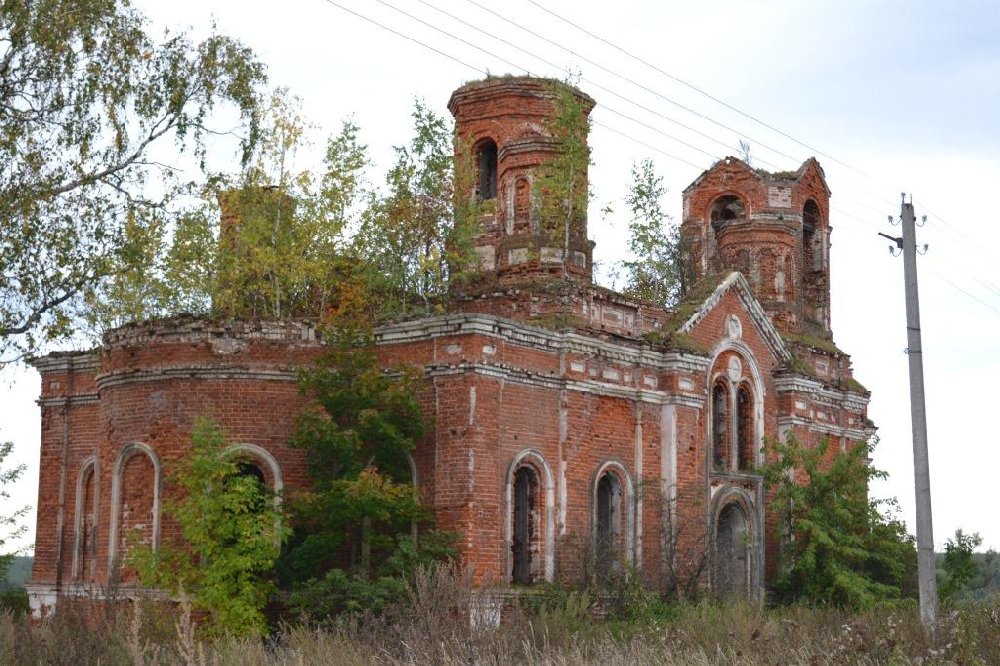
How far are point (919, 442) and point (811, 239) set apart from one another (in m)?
15.0

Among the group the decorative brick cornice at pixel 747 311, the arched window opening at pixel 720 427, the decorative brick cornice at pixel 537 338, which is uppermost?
the decorative brick cornice at pixel 747 311

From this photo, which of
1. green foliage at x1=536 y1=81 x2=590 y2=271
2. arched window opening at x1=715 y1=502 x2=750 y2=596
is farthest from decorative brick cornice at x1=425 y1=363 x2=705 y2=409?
green foliage at x1=536 y1=81 x2=590 y2=271

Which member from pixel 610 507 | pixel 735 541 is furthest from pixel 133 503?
pixel 735 541

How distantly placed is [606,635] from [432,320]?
7283 millimetres

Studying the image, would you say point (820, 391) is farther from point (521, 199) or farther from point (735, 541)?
point (521, 199)

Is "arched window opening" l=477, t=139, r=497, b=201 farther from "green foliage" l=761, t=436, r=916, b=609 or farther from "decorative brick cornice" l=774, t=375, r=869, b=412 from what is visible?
"green foliage" l=761, t=436, r=916, b=609

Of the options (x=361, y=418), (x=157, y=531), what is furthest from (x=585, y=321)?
(x=157, y=531)

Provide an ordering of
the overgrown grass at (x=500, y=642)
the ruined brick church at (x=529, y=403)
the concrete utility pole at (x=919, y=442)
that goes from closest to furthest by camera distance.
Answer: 1. the overgrown grass at (x=500, y=642)
2. the concrete utility pole at (x=919, y=442)
3. the ruined brick church at (x=529, y=403)

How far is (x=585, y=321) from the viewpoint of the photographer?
23.0 metres

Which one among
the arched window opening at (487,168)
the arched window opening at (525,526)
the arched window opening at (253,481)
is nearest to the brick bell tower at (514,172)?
the arched window opening at (487,168)

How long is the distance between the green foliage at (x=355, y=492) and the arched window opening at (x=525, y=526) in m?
1.89

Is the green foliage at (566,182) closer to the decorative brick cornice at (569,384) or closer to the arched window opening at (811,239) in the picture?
the decorative brick cornice at (569,384)

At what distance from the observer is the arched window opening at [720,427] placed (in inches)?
997

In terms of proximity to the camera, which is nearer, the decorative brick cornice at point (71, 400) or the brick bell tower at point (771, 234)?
the decorative brick cornice at point (71, 400)
